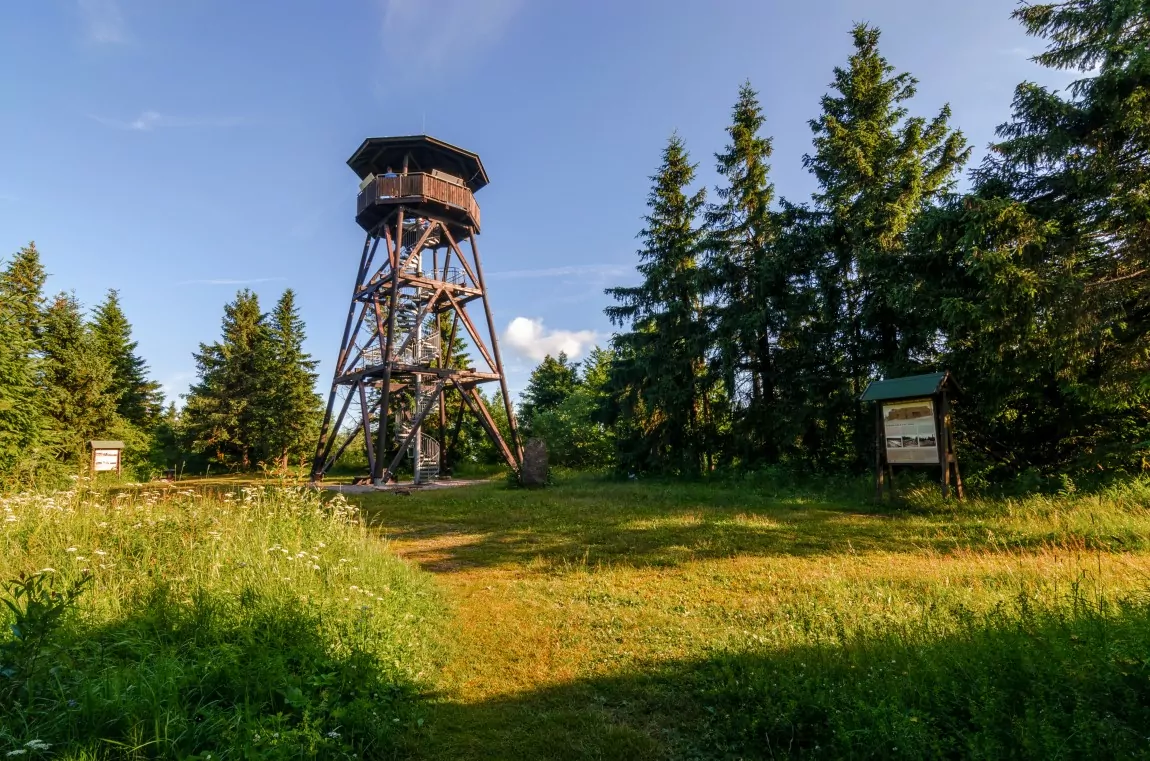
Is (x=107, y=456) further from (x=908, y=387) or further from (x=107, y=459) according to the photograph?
(x=908, y=387)

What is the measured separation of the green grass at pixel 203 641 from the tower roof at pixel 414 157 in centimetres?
1776

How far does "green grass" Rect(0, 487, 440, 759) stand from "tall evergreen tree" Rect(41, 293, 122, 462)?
26.7 metres

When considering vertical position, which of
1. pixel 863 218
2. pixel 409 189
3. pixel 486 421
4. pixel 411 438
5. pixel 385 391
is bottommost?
pixel 411 438

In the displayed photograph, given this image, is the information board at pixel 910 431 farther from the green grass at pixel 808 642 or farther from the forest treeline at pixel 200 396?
the forest treeline at pixel 200 396

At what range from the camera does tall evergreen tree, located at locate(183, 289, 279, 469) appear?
96.8 ft

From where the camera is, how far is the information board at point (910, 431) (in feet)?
34.9

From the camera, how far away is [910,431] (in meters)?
11.0

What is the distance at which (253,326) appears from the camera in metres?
32.7

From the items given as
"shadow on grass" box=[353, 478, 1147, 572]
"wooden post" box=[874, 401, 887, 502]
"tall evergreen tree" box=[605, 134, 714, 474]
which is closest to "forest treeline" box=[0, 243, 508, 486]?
"tall evergreen tree" box=[605, 134, 714, 474]

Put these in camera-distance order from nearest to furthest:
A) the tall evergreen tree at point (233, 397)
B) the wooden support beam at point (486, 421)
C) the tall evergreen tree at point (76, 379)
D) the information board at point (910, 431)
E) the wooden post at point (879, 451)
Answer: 1. the information board at point (910, 431)
2. the wooden post at point (879, 451)
3. the wooden support beam at point (486, 421)
4. the tall evergreen tree at point (76, 379)
5. the tall evergreen tree at point (233, 397)

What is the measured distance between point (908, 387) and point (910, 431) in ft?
3.28

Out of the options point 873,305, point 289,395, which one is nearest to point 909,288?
point 873,305

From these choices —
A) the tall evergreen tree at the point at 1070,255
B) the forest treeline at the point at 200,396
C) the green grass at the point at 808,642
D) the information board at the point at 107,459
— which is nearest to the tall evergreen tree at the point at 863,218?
the tall evergreen tree at the point at 1070,255

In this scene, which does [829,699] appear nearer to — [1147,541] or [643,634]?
[643,634]
